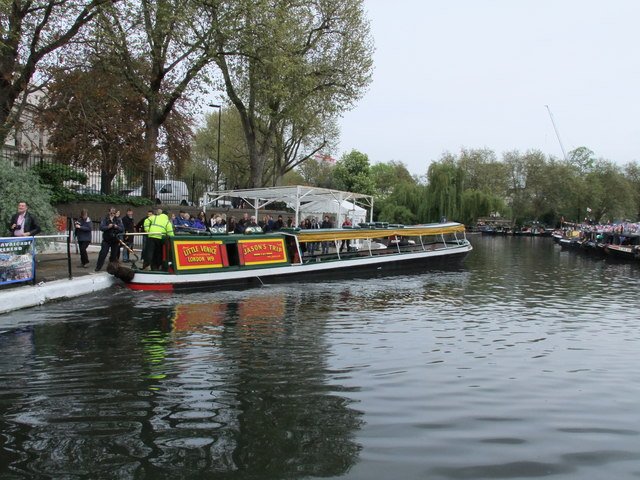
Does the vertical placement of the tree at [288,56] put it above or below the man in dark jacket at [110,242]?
above

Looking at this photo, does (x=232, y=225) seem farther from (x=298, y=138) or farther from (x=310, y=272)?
(x=298, y=138)

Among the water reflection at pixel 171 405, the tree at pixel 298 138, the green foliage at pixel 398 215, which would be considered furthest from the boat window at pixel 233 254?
the green foliage at pixel 398 215

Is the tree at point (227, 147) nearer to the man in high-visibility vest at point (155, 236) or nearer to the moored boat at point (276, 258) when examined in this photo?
the moored boat at point (276, 258)

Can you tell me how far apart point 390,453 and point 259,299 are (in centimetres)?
976

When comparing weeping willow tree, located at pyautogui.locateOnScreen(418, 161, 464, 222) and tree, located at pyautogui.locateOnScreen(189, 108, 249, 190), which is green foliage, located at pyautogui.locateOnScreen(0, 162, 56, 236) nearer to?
tree, located at pyautogui.locateOnScreen(189, 108, 249, 190)

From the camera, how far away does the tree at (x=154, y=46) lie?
863 inches

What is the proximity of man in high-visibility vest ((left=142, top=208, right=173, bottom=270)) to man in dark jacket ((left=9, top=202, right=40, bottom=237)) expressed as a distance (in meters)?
3.45

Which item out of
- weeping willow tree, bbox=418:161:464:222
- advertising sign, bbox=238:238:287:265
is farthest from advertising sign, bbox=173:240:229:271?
weeping willow tree, bbox=418:161:464:222

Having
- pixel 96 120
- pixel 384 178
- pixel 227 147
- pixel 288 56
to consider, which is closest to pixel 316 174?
pixel 384 178

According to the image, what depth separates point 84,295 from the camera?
43.4 feet

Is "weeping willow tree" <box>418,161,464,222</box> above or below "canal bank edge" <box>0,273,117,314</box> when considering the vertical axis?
above

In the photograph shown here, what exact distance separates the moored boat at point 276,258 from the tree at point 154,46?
31.5ft

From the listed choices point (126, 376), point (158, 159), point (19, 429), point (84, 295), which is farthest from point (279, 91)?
point (19, 429)

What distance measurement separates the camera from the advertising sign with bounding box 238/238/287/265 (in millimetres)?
17562
